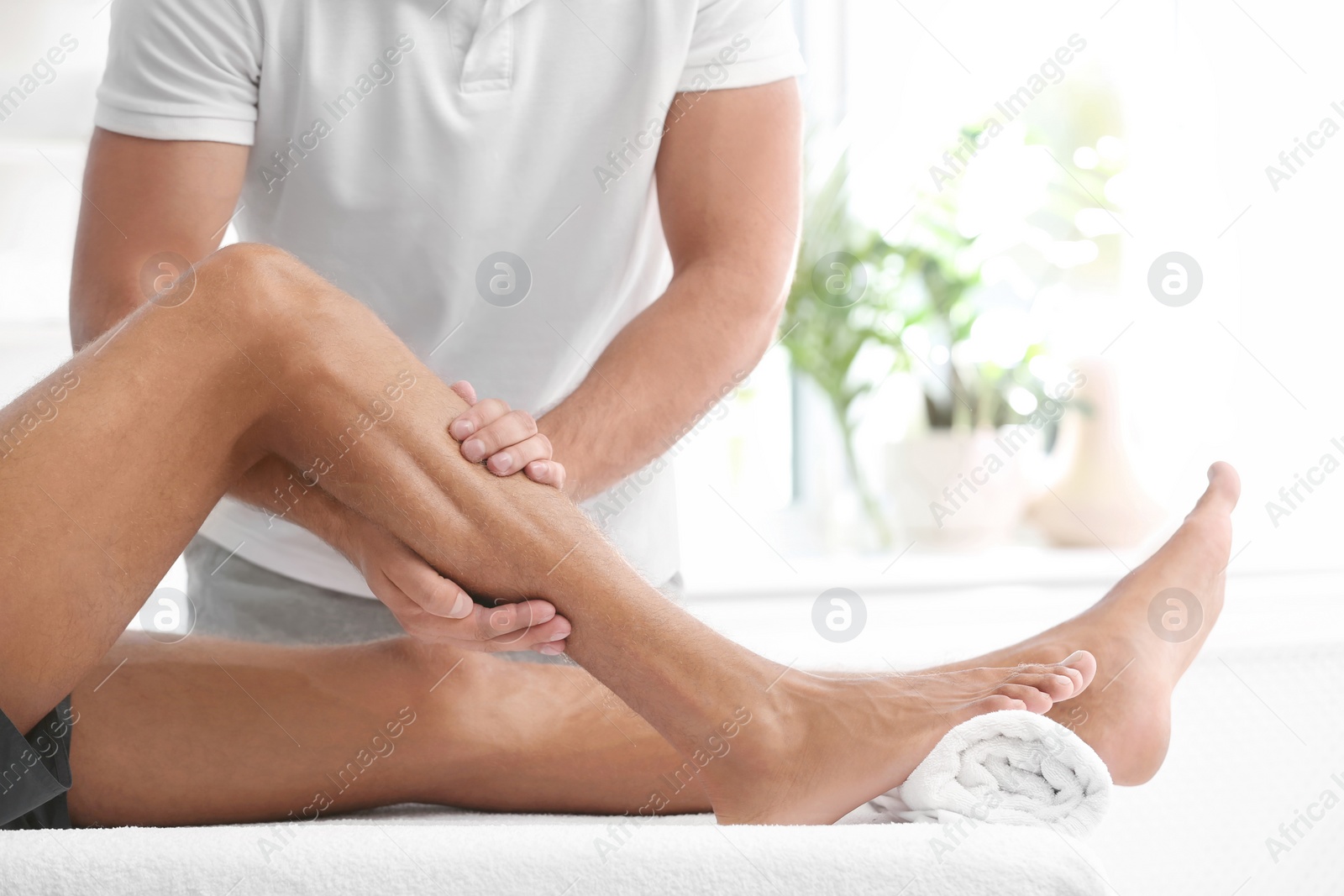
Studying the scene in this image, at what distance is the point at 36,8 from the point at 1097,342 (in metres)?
2.29

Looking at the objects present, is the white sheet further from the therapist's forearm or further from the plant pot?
the plant pot

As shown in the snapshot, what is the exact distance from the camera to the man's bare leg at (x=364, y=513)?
829 millimetres

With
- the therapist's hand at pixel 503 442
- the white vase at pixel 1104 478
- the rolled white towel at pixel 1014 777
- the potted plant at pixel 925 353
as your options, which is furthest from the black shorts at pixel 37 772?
the white vase at pixel 1104 478

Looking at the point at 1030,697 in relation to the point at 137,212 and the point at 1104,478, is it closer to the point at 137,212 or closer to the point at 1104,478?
the point at 137,212

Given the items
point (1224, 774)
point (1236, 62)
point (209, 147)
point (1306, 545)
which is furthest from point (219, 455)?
point (1236, 62)

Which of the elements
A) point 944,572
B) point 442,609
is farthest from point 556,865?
point 944,572

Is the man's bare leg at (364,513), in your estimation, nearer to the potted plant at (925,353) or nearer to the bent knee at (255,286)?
the bent knee at (255,286)

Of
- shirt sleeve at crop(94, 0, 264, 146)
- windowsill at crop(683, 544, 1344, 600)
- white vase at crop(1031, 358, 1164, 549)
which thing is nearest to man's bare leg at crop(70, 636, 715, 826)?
shirt sleeve at crop(94, 0, 264, 146)

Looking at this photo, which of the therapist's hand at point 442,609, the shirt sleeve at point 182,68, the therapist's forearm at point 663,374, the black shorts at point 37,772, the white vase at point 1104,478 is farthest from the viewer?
the white vase at point 1104,478

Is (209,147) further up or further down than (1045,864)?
further down

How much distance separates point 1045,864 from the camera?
601 mm

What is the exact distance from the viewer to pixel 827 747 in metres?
0.88

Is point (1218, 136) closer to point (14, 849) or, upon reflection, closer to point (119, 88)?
point (119, 88)

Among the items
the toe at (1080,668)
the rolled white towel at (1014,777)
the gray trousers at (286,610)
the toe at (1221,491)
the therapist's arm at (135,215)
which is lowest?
the gray trousers at (286,610)
